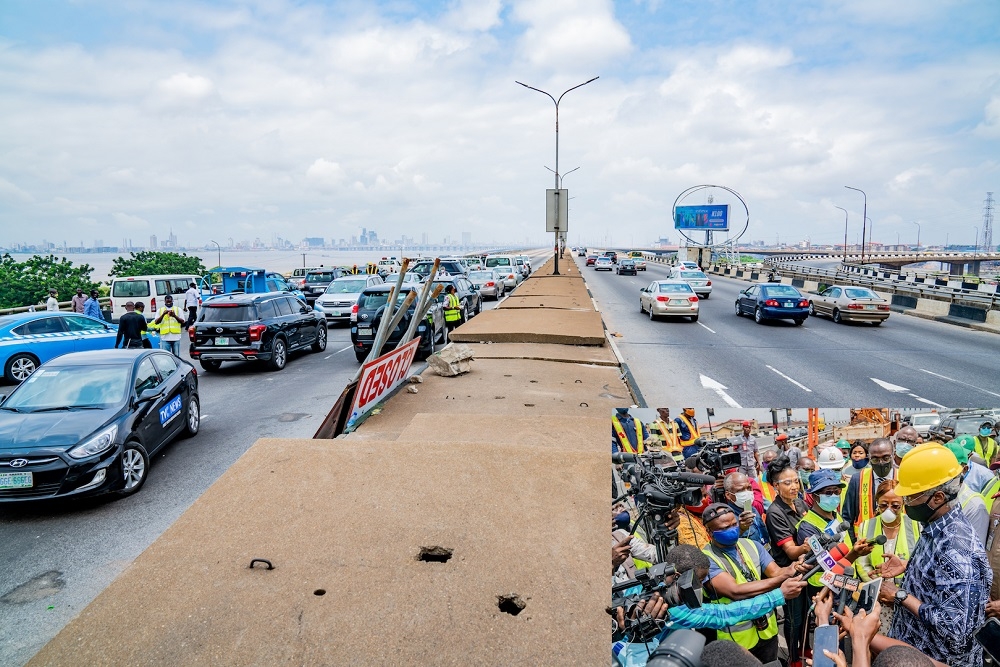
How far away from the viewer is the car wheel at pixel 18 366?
13500 mm

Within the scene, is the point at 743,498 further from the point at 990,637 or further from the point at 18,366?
the point at 18,366

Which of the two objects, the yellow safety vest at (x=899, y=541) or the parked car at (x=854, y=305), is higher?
the yellow safety vest at (x=899, y=541)

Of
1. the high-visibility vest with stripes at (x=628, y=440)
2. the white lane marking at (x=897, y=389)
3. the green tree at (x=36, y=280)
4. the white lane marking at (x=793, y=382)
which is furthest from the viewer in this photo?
the green tree at (x=36, y=280)

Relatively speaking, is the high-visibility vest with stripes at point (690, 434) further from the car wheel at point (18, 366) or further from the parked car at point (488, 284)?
the parked car at point (488, 284)

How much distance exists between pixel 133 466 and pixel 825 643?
7302 mm

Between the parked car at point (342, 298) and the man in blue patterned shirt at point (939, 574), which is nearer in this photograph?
the man in blue patterned shirt at point (939, 574)

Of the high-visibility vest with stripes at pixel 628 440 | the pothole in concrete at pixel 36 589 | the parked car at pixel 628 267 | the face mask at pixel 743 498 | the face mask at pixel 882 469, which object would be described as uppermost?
the parked car at pixel 628 267

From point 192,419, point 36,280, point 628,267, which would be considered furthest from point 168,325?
point 628,267

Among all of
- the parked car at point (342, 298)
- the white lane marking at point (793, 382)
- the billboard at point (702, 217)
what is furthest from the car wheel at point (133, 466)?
the billboard at point (702, 217)

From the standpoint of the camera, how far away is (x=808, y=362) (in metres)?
15.9

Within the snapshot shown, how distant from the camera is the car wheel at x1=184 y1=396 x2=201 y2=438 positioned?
9.28 m

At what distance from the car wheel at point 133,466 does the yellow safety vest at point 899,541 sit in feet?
23.5

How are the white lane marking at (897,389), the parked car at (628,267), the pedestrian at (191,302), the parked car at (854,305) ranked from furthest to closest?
the parked car at (628,267) < the pedestrian at (191,302) < the parked car at (854,305) < the white lane marking at (897,389)

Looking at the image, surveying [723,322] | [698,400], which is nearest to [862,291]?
[723,322]
